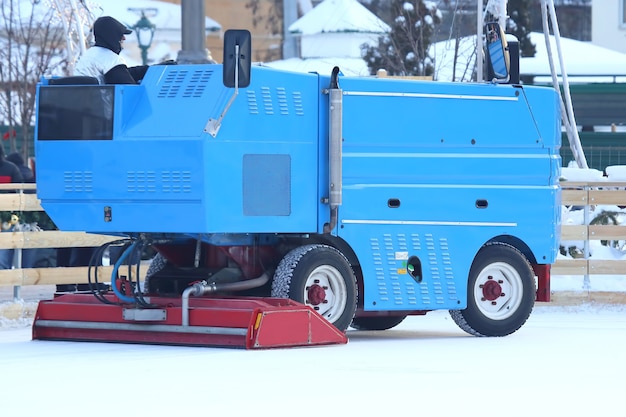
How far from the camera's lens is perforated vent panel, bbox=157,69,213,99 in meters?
10.6

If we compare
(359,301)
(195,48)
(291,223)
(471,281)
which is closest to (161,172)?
(291,223)

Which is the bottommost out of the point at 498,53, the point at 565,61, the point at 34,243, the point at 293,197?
the point at 34,243

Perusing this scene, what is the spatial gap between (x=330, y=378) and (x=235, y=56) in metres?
2.69

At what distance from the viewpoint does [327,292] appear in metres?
11.0

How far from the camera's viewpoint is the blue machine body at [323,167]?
1047cm

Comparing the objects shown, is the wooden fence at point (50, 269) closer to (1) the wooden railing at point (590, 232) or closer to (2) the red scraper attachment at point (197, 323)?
(1) the wooden railing at point (590, 232)

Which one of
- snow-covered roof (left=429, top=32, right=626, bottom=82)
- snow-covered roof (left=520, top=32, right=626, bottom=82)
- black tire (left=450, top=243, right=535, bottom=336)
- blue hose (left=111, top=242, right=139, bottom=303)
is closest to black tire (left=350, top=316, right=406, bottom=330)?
black tire (left=450, top=243, right=535, bottom=336)

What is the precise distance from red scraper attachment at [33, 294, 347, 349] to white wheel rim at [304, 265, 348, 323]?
1.04 ft

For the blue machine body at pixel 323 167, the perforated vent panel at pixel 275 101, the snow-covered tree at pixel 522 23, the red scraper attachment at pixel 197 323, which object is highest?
the snow-covered tree at pixel 522 23

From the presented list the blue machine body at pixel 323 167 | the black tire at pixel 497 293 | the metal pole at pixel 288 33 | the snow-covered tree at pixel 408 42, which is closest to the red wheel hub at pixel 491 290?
the black tire at pixel 497 293

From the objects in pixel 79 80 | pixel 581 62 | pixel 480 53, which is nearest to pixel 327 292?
pixel 79 80

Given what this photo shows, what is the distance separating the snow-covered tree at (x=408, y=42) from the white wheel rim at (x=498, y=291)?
58.3 feet

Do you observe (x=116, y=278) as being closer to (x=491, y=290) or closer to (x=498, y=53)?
(x=491, y=290)

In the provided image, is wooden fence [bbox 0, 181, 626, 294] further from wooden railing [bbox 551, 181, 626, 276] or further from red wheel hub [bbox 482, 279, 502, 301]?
red wheel hub [bbox 482, 279, 502, 301]
